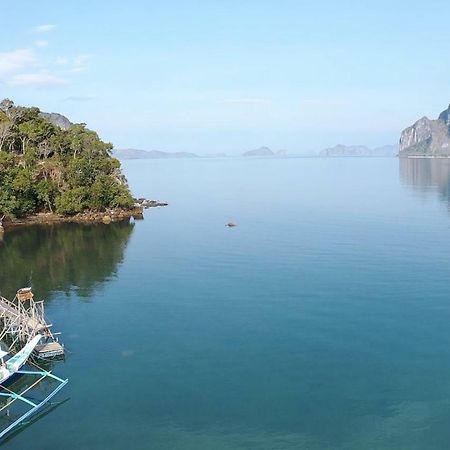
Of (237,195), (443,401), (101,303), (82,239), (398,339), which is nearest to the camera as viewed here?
(443,401)

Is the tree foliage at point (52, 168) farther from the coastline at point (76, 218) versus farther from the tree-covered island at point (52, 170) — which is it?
the coastline at point (76, 218)

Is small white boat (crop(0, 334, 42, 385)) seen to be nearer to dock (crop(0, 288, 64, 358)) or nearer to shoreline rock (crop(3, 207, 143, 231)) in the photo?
dock (crop(0, 288, 64, 358))

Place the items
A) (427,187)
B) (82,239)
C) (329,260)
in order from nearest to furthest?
(329,260), (82,239), (427,187)

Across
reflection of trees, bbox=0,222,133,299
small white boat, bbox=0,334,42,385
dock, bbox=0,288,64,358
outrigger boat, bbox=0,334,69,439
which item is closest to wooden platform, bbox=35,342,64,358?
dock, bbox=0,288,64,358

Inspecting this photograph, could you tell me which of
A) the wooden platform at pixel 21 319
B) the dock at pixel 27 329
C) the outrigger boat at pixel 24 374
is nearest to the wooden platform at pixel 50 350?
the dock at pixel 27 329

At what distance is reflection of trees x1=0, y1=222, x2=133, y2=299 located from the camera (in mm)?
49125

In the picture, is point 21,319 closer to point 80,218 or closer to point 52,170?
point 80,218

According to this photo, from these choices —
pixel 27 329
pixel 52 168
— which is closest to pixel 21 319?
pixel 27 329

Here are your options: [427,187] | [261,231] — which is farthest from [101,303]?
[427,187]

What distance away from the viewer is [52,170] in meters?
84.4

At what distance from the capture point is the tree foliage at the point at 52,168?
7931 cm

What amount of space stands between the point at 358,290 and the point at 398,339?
32.3ft

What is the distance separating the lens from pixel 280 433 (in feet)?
81.1

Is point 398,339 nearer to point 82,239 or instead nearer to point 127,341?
point 127,341
